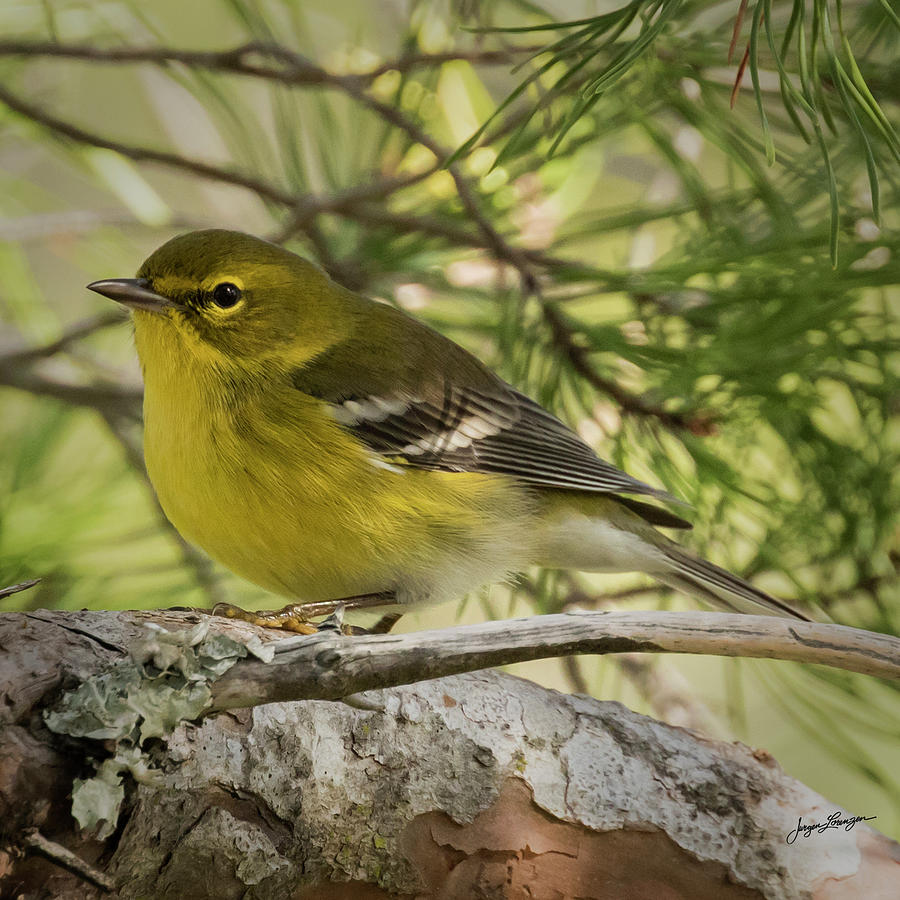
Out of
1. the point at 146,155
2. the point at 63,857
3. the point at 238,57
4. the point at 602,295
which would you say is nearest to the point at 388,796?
the point at 63,857

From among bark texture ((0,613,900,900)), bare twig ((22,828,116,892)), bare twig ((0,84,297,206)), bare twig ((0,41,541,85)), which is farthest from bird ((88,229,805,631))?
bare twig ((22,828,116,892))

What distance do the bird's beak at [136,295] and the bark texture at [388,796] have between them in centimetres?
91

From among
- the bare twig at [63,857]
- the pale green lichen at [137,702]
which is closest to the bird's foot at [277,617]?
the pale green lichen at [137,702]

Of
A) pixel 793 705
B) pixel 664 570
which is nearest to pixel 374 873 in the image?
pixel 664 570

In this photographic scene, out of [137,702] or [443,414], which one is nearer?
[137,702]

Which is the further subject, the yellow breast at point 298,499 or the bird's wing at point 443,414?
the bird's wing at point 443,414

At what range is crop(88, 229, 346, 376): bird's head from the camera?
216cm

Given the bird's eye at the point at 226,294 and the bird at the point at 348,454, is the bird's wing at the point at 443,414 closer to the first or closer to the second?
the bird at the point at 348,454

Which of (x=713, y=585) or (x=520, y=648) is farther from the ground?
(x=520, y=648)

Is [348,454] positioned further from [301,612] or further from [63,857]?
[63,857]

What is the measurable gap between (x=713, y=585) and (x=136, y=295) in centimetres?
139
